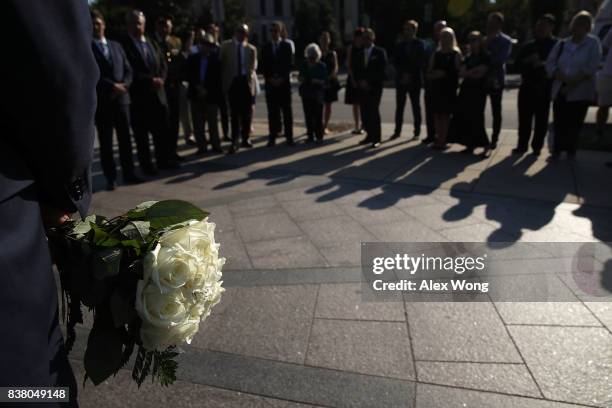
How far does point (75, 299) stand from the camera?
4.20ft

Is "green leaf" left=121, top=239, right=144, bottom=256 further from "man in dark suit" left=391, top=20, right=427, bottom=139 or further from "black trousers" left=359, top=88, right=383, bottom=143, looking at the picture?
"man in dark suit" left=391, top=20, right=427, bottom=139

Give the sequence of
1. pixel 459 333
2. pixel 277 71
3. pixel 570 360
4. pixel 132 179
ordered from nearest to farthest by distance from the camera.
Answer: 1. pixel 570 360
2. pixel 459 333
3. pixel 132 179
4. pixel 277 71

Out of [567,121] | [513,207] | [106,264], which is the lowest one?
[513,207]

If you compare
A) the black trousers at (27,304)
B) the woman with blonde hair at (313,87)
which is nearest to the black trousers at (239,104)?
the woman with blonde hair at (313,87)

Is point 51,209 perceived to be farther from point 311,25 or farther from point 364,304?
point 311,25

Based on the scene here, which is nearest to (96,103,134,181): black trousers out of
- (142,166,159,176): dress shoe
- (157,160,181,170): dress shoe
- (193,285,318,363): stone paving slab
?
(142,166,159,176): dress shoe

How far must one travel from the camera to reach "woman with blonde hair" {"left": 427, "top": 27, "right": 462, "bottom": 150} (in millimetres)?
7723

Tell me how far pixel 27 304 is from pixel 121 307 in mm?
239

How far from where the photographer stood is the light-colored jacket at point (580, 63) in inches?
266

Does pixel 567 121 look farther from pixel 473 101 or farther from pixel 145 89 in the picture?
pixel 145 89

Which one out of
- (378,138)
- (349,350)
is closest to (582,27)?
(378,138)

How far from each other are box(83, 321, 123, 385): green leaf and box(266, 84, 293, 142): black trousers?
778 centimetres

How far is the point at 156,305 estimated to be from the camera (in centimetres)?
123

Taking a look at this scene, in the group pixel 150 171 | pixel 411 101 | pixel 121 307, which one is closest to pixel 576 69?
pixel 411 101
